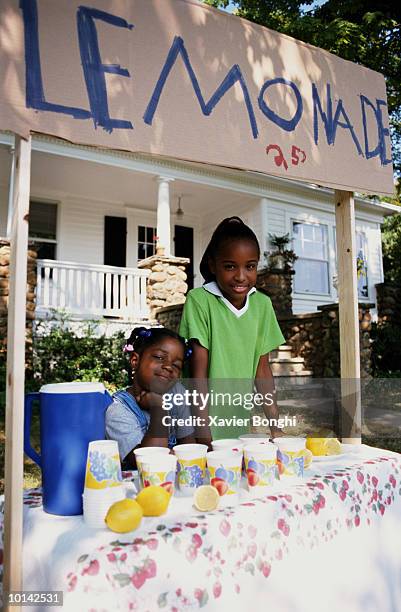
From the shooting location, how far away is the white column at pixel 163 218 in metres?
8.59

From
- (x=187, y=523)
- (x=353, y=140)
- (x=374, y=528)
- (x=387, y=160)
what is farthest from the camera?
(x=387, y=160)

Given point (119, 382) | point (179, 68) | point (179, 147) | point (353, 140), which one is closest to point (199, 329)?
point (179, 147)

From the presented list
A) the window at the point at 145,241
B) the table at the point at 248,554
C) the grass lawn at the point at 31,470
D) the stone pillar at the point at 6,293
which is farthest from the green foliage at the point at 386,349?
the table at the point at 248,554

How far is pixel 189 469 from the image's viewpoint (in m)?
1.26

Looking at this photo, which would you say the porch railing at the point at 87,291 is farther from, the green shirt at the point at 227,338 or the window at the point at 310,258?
the green shirt at the point at 227,338

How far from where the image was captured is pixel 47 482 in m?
1.12

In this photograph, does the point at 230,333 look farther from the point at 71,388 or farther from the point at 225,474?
the point at 71,388

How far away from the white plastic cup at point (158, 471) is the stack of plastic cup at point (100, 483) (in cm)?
11

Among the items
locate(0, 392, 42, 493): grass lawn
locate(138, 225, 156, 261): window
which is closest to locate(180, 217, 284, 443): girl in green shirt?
locate(0, 392, 42, 493): grass lawn

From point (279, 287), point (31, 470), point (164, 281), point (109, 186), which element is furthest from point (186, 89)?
point (109, 186)

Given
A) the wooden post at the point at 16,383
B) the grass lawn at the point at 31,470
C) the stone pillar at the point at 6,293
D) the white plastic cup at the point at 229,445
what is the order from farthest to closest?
1. the stone pillar at the point at 6,293
2. the grass lawn at the point at 31,470
3. the white plastic cup at the point at 229,445
4. the wooden post at the point at 16,383

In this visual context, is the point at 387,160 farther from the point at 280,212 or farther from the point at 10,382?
the point at 280,212

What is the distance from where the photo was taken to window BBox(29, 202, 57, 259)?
10023mm

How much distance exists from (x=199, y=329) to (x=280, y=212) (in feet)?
31.2
